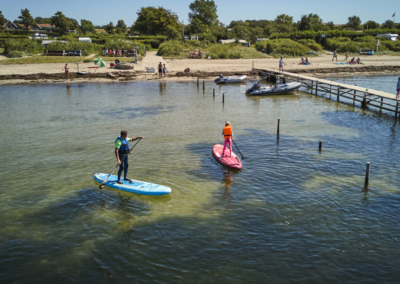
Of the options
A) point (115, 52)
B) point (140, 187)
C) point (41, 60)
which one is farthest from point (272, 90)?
point (41, 60)

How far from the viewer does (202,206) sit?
13.0 m

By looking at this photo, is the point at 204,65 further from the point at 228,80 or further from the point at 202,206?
the point at 202,206

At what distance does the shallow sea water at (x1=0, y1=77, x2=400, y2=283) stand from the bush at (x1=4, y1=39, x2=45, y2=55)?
4436cm

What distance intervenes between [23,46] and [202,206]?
64636 millimetres

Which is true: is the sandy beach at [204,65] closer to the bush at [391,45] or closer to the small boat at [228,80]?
the small boat at [228,80]

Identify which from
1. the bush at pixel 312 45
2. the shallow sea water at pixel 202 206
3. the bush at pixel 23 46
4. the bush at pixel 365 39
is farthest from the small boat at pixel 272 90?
the bush at pixel 365 39

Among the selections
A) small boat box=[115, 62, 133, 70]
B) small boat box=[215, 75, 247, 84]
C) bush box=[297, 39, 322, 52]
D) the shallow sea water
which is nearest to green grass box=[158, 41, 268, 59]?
bush box=[297, 39, 322, 52]

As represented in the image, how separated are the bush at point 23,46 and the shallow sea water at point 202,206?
44363mm

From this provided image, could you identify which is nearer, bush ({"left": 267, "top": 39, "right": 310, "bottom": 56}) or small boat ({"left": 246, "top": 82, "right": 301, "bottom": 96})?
small boat ({"left": 246, "top": 82, "right": 301, "bottom": 96})

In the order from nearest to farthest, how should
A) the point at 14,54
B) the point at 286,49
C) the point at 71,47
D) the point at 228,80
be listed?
the point at 228,80 < the point at 14,54 < the point at 71,47 < the point at 286,49

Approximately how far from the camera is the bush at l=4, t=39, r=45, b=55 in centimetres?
6226

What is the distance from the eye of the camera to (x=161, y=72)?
4962 cm

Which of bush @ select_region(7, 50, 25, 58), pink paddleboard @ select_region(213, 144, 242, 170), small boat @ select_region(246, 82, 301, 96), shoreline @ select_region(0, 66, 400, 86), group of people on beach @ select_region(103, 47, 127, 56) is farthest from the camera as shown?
group of people on beach @ select_region(103, 47, 127, 56)

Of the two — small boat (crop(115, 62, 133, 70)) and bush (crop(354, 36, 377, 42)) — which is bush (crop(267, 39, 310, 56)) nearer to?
bush (crop(354, 36, 377, 42))
